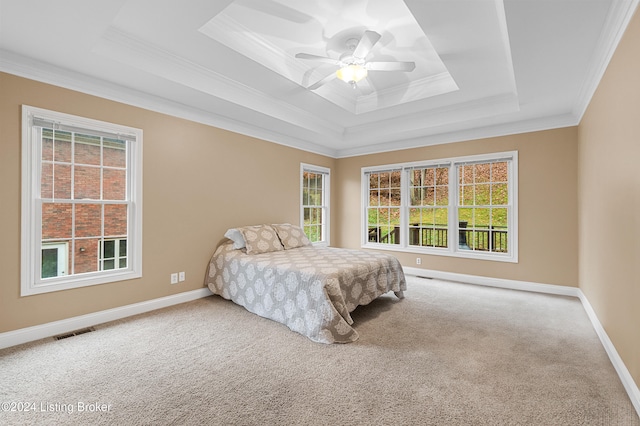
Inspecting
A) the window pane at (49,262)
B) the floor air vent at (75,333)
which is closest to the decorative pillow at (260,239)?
the floor air vent at (75,333)

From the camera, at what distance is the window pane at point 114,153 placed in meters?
3.14

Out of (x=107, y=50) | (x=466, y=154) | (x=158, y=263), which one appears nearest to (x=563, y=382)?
(x=466, y=154)

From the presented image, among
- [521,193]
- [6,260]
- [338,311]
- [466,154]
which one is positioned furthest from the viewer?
[466,154]

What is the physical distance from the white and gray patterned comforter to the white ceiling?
1.95 meters

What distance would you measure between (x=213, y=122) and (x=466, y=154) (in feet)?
12.8

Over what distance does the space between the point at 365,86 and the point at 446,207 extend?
97.7 inches

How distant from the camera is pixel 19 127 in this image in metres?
2.57

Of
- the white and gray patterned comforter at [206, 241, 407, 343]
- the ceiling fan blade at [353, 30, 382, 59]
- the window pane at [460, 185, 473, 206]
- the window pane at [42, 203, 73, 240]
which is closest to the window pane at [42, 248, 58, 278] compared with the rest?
the window pane at [42, 203, 73, 240]

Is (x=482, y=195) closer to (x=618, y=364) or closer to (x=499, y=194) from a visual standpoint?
(x=499, y=194)

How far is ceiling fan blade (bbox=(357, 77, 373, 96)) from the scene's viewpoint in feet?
12.3

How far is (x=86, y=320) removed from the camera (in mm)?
2930

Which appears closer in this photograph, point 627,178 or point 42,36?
point 627,178

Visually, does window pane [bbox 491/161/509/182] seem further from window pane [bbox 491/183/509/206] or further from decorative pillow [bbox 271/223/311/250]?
decorative pillow [bbox 271/223/311/250]

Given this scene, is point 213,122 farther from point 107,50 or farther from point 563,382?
point 563,382
